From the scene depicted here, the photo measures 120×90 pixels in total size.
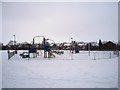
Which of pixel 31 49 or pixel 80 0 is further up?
pixel 80 0

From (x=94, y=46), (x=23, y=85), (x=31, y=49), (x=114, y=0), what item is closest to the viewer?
(x=23, y=85)

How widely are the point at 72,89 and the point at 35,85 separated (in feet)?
3.66

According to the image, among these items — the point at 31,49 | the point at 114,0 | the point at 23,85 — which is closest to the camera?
the point at 23,85

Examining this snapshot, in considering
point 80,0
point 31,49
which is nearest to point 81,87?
point 80,0

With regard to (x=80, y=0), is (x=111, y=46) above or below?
below

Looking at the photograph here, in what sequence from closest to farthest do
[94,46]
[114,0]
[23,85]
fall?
[23,85] → [114,0] → [94,46]

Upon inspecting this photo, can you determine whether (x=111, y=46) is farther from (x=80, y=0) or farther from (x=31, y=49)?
(x=80, y=0)

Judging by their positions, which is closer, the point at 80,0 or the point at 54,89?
the point at 54,89

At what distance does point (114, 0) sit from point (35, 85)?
339cm

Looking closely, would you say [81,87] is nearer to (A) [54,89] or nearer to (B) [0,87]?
(A) [54,89]

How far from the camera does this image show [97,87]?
6.48 meters

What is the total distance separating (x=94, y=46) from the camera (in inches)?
1078

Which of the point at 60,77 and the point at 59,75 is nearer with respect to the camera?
the point at 60,77

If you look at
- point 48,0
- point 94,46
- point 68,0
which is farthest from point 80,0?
point 94,46
